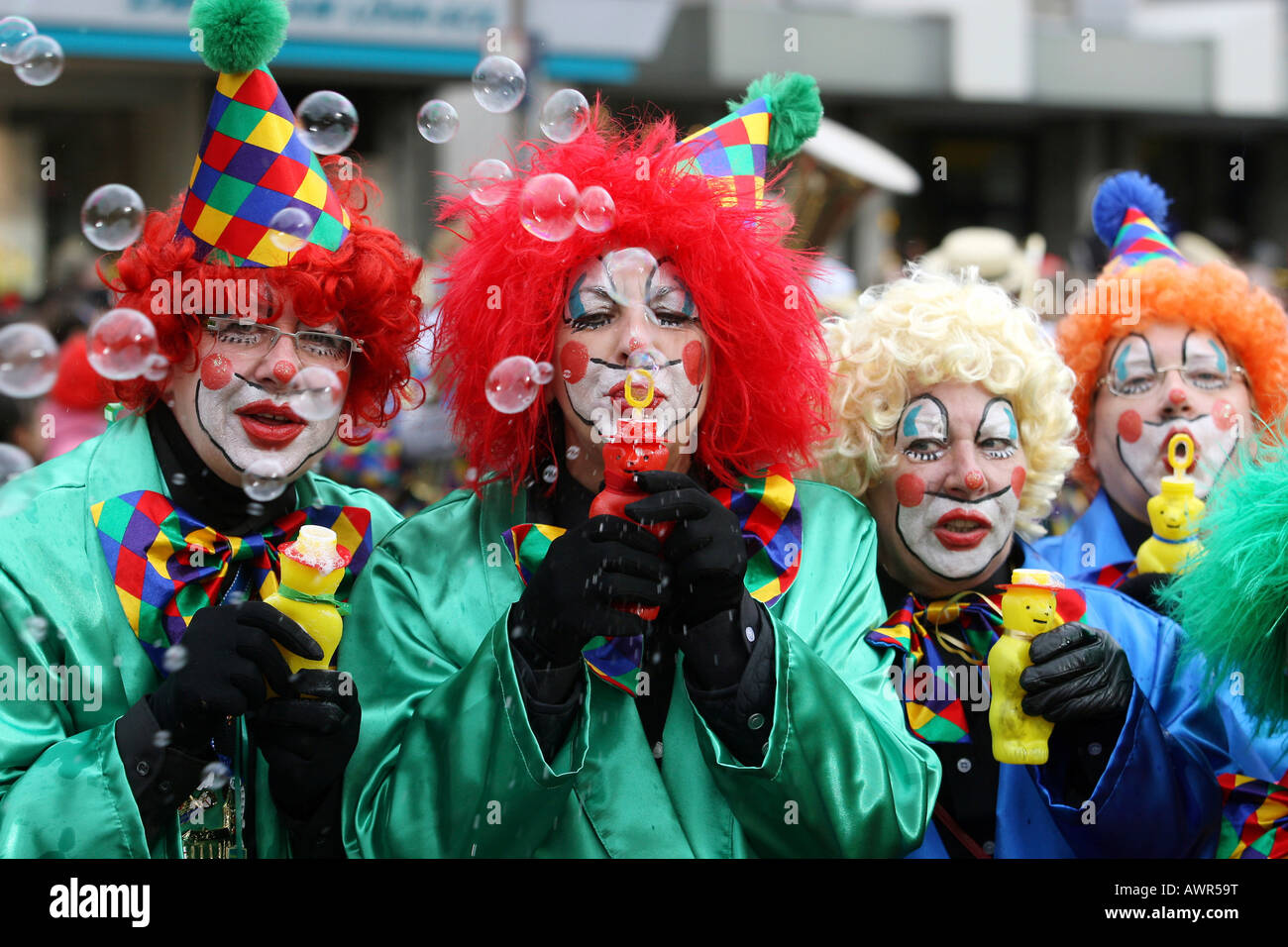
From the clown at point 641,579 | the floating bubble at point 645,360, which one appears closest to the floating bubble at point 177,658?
the clown at point 641,579

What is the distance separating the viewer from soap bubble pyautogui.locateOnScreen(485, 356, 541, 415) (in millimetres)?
2164

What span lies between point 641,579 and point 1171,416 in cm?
153

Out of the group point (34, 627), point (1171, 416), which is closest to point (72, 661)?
point (34, 627)

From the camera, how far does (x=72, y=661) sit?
2162mm

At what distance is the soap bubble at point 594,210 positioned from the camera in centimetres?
220

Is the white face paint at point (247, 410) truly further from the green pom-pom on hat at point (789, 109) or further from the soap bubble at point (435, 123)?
the green pom-pom on hat at point (789, 109)

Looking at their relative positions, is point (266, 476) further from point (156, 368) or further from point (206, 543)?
point (156, 368)

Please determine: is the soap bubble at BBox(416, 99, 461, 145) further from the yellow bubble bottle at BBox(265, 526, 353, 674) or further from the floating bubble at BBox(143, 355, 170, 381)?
the yellow bubble bottle at BBox(265, 526, 353, 674)

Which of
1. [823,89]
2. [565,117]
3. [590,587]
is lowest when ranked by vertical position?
[590,587]

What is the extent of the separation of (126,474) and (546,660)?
81 cm

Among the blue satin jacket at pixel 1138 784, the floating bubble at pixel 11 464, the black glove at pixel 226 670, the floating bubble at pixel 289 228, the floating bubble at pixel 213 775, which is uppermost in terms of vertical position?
the floating bubble at pixel 289 228
